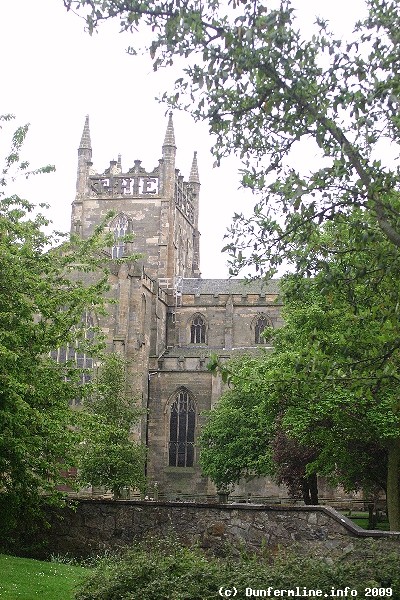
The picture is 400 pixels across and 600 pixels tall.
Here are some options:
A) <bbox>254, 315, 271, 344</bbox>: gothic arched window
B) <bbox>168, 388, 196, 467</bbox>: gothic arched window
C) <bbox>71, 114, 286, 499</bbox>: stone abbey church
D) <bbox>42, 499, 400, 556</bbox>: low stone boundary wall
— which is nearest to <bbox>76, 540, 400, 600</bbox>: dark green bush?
<bbox>42, 499, 400, 556</bbox>: low stone boundary wall

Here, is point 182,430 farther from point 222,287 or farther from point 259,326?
point 222,287

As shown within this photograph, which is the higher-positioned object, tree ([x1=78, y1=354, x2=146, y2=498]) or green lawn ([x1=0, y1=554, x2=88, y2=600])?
tree ([x1=78, y1=354, x2=146, y2=498])

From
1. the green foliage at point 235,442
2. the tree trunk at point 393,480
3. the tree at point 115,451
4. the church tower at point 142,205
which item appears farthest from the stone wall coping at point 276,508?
the church tower at point 142,205

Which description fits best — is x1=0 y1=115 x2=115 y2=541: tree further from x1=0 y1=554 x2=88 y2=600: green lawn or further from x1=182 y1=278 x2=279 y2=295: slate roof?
x1=182 y1=278 x2=279 y2=295: slate roof

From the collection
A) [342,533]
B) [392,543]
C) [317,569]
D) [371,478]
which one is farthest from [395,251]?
[371,478]

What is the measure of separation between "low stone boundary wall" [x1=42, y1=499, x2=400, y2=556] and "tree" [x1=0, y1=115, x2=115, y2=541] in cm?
128

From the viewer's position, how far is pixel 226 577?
397 inches

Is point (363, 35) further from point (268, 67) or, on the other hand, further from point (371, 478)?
point (371, 478)

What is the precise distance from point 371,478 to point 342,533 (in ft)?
41.4

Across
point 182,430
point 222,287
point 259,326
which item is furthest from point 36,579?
point 222,287

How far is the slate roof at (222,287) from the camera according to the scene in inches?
2359

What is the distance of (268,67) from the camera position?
9648 mm

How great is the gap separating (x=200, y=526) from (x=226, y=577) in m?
7.57

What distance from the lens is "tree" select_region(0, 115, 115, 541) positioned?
48.7 feet
